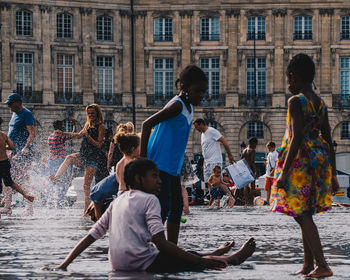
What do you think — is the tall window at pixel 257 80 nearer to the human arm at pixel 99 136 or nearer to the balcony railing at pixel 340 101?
the balcony railing at pixel 340 101

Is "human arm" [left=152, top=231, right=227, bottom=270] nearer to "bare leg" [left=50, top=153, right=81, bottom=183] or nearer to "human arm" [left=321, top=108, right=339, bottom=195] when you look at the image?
"human arm" [left=321, top=108, right=339, bottom=195]

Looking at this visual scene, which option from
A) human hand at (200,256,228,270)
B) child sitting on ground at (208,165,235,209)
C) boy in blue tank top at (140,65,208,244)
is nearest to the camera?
human hand at (200,256,228,270)

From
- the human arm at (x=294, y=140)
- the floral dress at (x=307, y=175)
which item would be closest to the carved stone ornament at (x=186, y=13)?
the floral dress at (x=307, y=175)

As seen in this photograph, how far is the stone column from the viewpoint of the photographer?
5331 cm

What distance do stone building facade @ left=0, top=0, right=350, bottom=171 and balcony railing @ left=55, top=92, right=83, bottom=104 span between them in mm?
359

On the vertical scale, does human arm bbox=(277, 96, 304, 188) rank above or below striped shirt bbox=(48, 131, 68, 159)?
above

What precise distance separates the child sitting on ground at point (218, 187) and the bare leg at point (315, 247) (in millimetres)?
11268

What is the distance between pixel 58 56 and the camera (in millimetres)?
53062

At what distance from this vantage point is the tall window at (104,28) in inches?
2130

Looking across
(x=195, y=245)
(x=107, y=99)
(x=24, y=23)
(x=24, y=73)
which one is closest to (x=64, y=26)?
(x=24, y=23)

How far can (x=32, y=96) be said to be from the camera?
52.1 meters

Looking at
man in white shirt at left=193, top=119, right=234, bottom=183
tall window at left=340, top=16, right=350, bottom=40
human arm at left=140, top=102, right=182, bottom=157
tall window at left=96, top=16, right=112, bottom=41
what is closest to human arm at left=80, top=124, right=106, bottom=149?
man in white shirt at left=193, top=119, right=234, bottom=183

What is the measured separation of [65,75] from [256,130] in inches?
420

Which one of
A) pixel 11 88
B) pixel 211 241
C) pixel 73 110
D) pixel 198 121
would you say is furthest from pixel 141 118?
pixel 211 241
